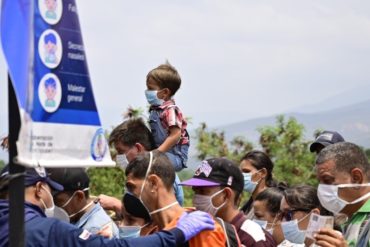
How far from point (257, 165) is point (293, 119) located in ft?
30.7

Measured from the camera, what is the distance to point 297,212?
21.6ft

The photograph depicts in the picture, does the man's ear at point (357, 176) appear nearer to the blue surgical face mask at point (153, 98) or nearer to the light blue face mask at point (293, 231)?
the light blue face mask at point (293, 231)

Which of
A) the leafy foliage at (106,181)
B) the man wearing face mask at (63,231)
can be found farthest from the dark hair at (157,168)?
the leafy foliage at (106,181)

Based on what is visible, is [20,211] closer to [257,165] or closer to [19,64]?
[19,64]

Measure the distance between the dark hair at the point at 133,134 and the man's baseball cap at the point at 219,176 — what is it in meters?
1.43

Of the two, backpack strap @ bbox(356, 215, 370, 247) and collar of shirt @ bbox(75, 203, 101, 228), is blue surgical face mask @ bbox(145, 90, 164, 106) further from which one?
backpack strap @ bbox(356, 215, 370, 247)

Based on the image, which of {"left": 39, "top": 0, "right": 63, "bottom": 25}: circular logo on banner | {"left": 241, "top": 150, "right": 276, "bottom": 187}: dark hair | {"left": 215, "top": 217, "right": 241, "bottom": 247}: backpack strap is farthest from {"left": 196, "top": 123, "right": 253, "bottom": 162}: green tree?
{"left": 39, "top": 0, "right": 63, "bottom": 25}: circular logo on banner

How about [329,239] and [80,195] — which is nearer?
[329,239]

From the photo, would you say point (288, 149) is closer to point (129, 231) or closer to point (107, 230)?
point (129, 231)

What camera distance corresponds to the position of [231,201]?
5.34m

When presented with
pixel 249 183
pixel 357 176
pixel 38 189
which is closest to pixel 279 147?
pixel 249 183

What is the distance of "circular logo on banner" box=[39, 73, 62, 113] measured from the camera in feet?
9.48

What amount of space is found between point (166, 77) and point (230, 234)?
2343 mm

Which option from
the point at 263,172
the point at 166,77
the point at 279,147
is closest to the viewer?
the point at 166,77
